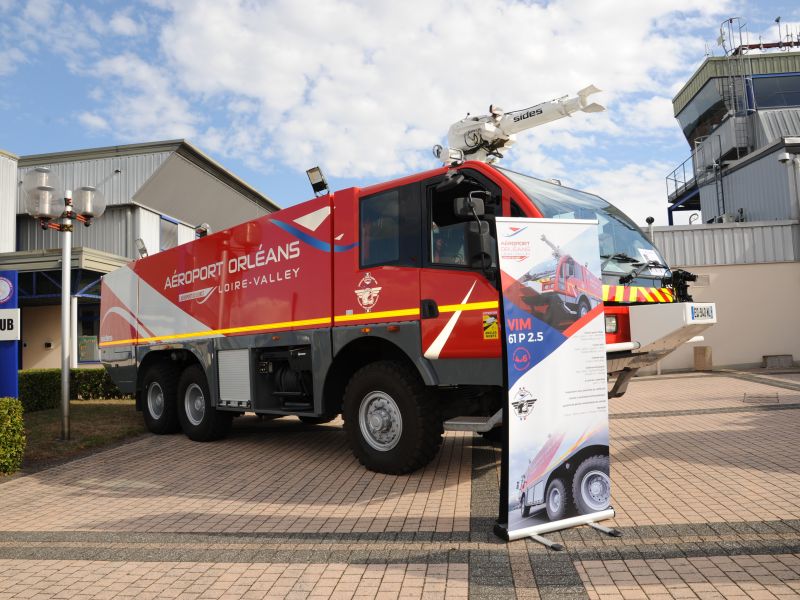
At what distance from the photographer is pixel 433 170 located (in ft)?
19.1

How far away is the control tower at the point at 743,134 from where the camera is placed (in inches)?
727

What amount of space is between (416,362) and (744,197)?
63.2 ft

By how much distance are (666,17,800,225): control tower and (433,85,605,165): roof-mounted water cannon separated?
1377 cm

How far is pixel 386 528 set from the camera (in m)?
4.61

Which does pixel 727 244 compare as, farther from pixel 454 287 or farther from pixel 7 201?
pixel 7 201

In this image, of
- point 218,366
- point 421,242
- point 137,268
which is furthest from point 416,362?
point 137,268

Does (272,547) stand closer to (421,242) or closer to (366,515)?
(366,515)

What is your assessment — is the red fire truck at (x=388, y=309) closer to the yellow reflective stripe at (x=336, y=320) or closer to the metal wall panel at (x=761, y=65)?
the yellow reflective stripe at (x=336, y=320)

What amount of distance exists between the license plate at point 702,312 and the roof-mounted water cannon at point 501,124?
241 cm

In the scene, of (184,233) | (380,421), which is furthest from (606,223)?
(184,233)

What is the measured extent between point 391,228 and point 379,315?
89cm

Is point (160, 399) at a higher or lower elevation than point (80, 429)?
higher

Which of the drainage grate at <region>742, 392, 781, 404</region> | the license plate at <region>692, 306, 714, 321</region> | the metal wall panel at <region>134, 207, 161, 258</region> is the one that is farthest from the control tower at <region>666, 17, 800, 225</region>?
the metal wall panel at <region>134, 207, 161, 258</region>

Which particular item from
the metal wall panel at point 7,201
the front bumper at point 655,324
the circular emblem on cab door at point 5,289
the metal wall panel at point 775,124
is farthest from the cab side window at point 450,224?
the metal wall panel at point 7,201
